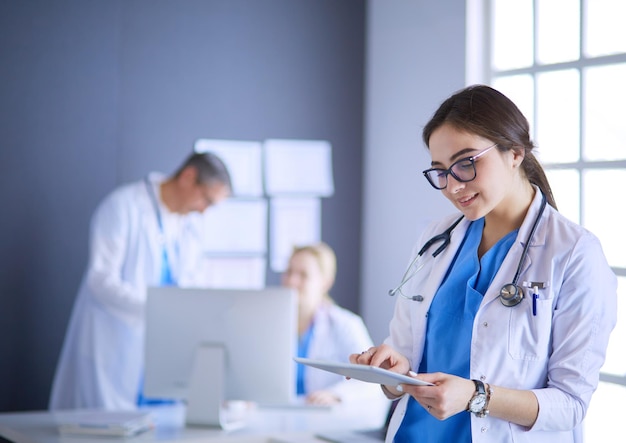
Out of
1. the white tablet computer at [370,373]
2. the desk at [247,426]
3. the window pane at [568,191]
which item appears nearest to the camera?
the white tablet computer at [370,373]

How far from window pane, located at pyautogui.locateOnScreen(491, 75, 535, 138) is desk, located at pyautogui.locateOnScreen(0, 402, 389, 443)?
4.97 feet

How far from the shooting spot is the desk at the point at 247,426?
254cm

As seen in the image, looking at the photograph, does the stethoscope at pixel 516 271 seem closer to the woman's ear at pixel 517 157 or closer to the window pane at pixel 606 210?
the woman's ear at pixel 517 157

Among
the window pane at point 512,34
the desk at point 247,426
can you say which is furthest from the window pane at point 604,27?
the desk at point 247,426

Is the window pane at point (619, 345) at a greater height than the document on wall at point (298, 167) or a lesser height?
lesser

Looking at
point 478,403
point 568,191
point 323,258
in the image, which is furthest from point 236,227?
point 478,403

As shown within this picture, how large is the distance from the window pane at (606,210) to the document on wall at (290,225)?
5.50 feet

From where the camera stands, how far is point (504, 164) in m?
1.73

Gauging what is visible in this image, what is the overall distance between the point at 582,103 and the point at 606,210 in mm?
465

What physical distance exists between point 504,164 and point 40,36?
284 cm

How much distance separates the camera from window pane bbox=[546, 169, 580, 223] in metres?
3.36

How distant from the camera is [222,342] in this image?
107 inches

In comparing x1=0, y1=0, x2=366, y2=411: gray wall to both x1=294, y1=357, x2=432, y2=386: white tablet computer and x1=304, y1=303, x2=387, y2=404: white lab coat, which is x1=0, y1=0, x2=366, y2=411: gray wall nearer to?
x1=304, y1=303, x2=387, y2=404: white lab coat

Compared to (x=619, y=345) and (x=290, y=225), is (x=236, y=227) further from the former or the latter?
(x=619, y=345)
